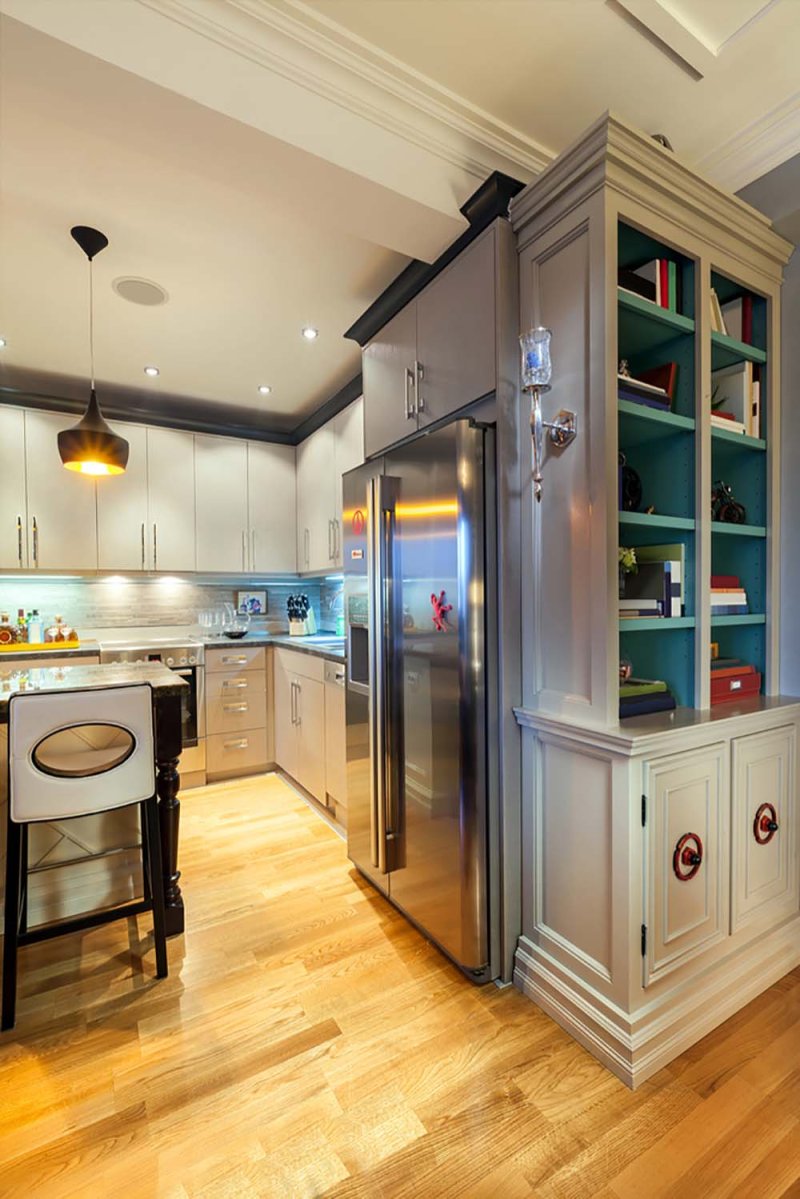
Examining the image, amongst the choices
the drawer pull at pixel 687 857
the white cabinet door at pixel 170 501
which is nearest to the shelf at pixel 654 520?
the drawer pull at pixel 687 857

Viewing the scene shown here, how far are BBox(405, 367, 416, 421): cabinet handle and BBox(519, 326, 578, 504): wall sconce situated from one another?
63cm

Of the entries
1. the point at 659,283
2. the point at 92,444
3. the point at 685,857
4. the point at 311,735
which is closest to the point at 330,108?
the point at 659,283

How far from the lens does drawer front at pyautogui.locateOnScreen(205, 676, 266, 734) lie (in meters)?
3.69

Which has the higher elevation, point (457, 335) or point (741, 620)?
point (457, 335)

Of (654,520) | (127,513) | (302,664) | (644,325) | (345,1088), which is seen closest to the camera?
(345,1088)

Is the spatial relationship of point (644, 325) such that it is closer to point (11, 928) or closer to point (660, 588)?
point (660, 588)

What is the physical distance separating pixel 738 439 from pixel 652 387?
422 mm

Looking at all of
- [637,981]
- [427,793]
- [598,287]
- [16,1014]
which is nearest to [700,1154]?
[637,981]

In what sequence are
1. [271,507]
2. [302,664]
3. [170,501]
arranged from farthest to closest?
[271,507], [170,501], [302,664]

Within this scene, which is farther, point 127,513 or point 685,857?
point 127,513

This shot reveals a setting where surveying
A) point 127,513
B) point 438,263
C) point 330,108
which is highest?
point 330,108

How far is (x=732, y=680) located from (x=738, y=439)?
835mm

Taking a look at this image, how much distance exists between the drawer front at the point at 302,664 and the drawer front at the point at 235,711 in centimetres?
37

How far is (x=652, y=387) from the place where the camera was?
66.4 inches
